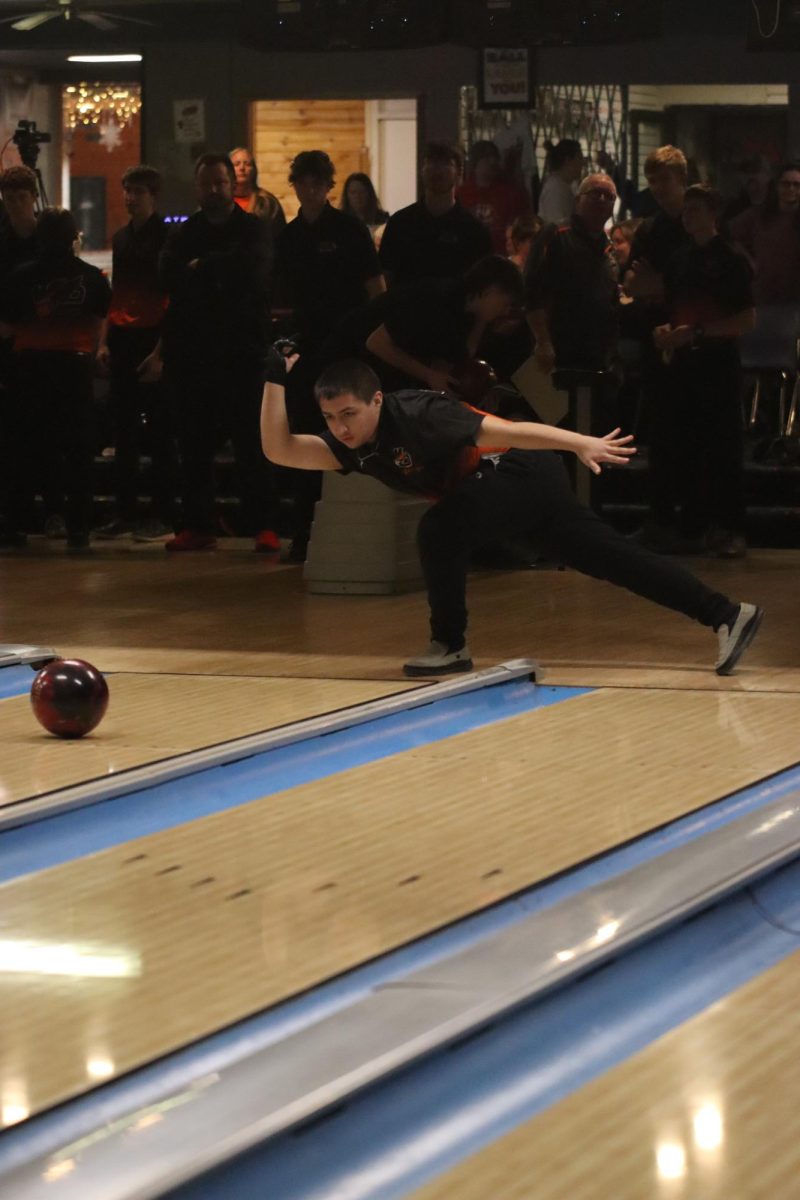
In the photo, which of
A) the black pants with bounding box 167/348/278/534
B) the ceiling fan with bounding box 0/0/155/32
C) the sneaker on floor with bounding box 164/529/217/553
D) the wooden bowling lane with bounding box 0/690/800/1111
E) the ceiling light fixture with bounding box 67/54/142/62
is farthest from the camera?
the ceiling light fixture with bounding box 67/54/142/62

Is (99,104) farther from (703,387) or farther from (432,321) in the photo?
(432,321)

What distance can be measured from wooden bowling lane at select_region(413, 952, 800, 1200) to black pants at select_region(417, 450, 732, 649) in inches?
93.5

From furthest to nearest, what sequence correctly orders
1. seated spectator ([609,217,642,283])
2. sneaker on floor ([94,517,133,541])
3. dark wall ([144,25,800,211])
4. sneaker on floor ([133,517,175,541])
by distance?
dark wall ([144,25,800,211]) < seated spectator ([609,217,642,283]) < sneaker on floor ([94,517,133,541]) < sneaker on floor ([133,517,175,541])

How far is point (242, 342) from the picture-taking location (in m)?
6.93

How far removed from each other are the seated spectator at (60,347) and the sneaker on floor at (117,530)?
0.92 ft

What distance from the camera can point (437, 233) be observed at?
21.5ft

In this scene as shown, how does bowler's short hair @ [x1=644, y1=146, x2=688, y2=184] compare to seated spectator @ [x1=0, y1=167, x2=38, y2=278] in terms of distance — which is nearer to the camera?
bowler's short hair @ [x1=644, y1=146, x2=688, y2=184]

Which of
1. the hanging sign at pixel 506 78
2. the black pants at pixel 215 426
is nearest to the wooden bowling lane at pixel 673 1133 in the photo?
the black pants at pixel 215 426

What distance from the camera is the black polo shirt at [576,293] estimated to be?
265 inches

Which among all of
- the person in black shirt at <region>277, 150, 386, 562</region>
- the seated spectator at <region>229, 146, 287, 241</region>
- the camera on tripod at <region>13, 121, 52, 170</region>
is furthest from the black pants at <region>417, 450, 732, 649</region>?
the camera on tripod at <region>13, 121, 52, 170</region>

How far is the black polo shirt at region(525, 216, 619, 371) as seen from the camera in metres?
6.74

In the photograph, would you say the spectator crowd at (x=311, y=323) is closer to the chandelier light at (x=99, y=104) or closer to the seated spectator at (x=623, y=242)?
the seated spectator at (x=623, y=242)

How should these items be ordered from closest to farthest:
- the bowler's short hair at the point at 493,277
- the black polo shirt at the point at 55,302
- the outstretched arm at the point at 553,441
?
1. the outstretched arm at the point at 553,441
2. the bowler's short hair at the point at 493,277
3. the black polo shirt at the point at 55,302

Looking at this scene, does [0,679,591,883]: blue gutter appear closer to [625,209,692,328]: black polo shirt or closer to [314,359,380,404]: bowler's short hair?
[314,359,380,404]: bowler's short hair
